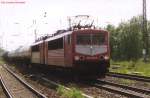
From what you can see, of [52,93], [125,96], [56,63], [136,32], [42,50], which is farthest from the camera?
[136,32]

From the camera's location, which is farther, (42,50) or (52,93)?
(42,50)

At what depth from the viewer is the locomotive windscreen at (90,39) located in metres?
23.7

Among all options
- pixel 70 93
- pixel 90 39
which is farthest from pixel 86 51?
pixel 70 93

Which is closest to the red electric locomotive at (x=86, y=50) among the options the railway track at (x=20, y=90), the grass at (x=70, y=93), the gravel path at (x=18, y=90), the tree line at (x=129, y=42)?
the railway track at (x=20, y=90)

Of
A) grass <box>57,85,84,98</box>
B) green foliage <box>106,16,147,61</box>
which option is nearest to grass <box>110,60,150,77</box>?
grass <box>57,85,84,98</box>

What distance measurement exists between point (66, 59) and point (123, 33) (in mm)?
49881

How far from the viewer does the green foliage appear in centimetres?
6681

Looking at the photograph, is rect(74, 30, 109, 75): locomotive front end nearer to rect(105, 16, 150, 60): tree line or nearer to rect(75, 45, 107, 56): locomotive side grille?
rect(75, 45, 107, 56): locomotive side grille

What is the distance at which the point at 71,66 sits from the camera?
77.5ft

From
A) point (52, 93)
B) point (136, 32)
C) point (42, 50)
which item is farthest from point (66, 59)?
point (136, 32)

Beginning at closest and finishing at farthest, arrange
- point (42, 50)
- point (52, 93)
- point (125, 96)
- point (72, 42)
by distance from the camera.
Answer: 1. point (125, 96)
2. point (52, 93)
3. point (72, 42)
4. point (42, 50)

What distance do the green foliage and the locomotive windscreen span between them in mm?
39024

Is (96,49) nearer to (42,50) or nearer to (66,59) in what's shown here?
(66,59)

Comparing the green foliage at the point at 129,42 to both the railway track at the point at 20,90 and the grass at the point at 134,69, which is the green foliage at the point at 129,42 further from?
the railway track at the point at 20,90
